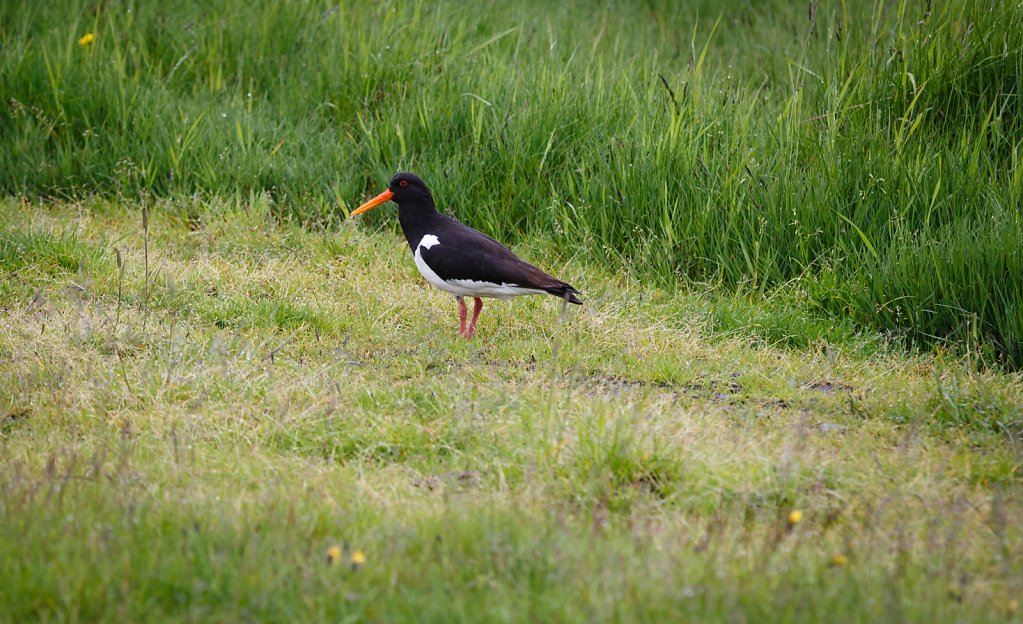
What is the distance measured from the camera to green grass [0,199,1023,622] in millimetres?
3074

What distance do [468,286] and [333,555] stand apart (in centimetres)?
253

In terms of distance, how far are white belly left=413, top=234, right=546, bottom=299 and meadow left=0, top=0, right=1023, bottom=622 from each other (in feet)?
0.87

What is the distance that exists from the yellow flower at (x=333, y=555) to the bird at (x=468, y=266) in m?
2.38

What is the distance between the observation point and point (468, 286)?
5555 millimetres

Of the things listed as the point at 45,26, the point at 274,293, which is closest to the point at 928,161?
the point at 274,293

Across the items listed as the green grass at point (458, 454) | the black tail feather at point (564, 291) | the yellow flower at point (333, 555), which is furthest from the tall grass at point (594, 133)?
the yellow flower at point (333, 555)

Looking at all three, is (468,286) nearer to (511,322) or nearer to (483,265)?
(483,265)

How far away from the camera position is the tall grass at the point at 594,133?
6.02 metres

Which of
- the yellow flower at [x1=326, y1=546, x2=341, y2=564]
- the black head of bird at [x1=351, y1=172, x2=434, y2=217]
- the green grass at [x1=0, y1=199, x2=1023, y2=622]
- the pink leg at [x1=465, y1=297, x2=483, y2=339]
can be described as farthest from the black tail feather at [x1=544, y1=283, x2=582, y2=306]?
the yellow flower at [x1=326, y1=546, x2=341, y2=564]

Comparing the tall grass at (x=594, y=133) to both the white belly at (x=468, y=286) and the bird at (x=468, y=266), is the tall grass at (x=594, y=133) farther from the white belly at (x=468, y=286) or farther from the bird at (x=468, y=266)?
the white belly at (x=468, y=286)

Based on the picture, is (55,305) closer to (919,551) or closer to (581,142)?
(581,142)

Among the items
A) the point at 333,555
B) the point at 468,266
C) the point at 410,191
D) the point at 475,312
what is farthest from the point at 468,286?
the point at 333,555

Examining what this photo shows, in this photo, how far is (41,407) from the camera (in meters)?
4.48

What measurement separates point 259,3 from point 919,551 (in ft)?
22.6
